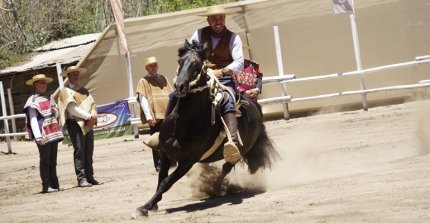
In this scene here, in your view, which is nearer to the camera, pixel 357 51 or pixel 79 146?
pixel 79 146

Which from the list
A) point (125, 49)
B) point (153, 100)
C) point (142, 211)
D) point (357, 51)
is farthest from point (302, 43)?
point (142, 211)

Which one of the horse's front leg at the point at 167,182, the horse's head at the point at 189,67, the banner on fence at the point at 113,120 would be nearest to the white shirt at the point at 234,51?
the horse's head at the point at 189,67

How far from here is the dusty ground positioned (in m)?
8.50

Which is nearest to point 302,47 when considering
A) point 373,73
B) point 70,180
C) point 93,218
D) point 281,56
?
point 281,56

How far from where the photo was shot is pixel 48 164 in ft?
44.8

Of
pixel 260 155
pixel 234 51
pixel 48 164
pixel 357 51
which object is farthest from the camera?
pixel 357 51

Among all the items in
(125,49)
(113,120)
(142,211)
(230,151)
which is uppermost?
(125,49)

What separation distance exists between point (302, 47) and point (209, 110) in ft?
37.6

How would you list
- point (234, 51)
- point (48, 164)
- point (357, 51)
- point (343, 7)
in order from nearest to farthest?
point (234, 51) < point (48, 164) < point (343, 7) < point (357, 51)

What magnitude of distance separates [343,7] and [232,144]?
10.6 meters

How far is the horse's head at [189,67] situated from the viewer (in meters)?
9.46

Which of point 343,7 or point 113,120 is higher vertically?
point 343,7

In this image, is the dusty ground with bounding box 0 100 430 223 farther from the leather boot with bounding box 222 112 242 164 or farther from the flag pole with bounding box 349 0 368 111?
the flag pole with bounding box 349 0 368 111

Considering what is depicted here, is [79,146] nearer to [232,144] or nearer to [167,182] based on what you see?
[167,182]
